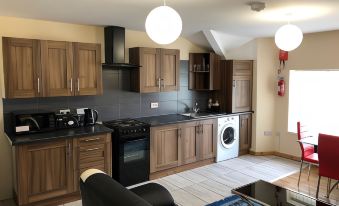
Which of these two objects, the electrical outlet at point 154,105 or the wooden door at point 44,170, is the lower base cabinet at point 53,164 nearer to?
the wooden door at point 44,170

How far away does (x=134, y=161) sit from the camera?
12.6 ft

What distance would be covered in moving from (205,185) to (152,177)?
0.79 metres

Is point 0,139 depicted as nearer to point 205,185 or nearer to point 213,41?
point 205,185

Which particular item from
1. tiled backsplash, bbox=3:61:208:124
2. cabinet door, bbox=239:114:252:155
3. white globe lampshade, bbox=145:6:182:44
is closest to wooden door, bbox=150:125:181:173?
tiled backsplash, bbox=3:61:208:124

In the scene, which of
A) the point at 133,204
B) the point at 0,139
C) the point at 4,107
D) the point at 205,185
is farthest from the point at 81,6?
the point at 205,185

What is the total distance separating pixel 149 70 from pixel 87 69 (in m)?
0.97

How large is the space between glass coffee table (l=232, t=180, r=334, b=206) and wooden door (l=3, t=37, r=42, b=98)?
2556 millimetres

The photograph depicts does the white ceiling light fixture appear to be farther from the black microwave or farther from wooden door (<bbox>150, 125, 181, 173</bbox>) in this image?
wooden door (<bbox>150, 125, 181, 173</bbox>)

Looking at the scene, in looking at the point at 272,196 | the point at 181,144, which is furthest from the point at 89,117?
the point at 272,196

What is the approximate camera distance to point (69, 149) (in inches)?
130

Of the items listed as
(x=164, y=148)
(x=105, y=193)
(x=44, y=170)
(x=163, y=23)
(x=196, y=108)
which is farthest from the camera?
(x=196, y=108)

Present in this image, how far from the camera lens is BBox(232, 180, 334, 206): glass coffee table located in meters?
2.54

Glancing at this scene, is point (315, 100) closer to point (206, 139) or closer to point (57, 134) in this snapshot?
point (206, 139)

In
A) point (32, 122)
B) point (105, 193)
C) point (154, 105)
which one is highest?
point (154, 105)
